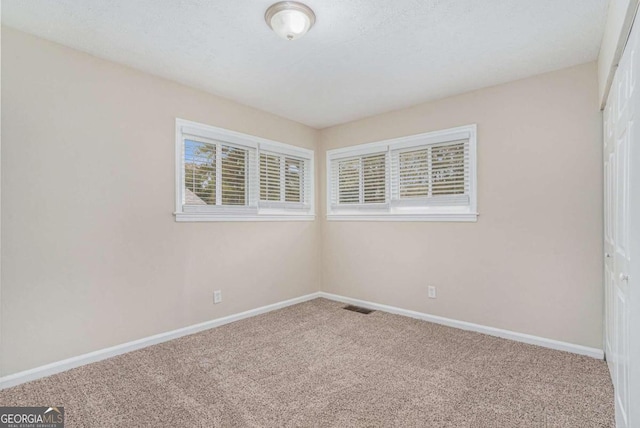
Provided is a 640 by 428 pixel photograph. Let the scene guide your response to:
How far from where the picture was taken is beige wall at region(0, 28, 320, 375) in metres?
2.26

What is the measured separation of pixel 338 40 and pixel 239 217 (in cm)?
211

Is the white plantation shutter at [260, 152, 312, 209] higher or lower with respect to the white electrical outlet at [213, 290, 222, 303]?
higher

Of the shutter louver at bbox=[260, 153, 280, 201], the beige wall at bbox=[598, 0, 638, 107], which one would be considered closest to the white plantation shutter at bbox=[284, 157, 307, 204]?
the shutter louver at bbox=[260, 153, 280, 201]

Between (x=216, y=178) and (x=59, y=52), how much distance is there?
62.2 inches

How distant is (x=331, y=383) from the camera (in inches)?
89.5

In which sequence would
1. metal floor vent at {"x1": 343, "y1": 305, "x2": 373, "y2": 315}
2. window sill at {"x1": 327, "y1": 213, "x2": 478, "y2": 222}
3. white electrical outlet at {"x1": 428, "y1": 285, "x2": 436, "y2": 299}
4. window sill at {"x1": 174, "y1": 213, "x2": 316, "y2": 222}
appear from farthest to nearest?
metal floor vent at {"x1": 343, "y1": 305, "x2": 373, "y2": 315} → white electrical outlet at {"x1": 428, "y1": 285, "x2": 436, "y2": 299} → window sill at {"x1": 327, "y1": 213, "x2": 478, "y2": 222} → window sill at {"x1": 174, "y1": 213, "x2": 316, "y2": 222}

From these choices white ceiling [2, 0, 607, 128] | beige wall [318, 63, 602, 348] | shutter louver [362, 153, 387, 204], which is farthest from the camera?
shutter louver [362, 153, 387, 204]

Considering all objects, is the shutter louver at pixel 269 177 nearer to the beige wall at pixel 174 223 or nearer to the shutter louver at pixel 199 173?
the beige wall at pixel 174 223

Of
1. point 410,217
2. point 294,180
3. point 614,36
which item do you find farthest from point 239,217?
point 614,36

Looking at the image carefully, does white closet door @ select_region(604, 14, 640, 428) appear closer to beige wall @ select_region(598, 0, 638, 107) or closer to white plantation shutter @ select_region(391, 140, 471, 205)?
beige wall @ select_region(598, 0, 638, 107)

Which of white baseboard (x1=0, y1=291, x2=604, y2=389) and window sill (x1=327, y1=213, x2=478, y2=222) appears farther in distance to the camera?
window sill (x1=327, y1=213, x2=478, y2=222)

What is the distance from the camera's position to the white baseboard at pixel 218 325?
2.32m

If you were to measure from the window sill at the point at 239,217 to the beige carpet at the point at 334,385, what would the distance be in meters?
1.16

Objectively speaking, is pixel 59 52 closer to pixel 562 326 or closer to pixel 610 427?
pixel 610 427
